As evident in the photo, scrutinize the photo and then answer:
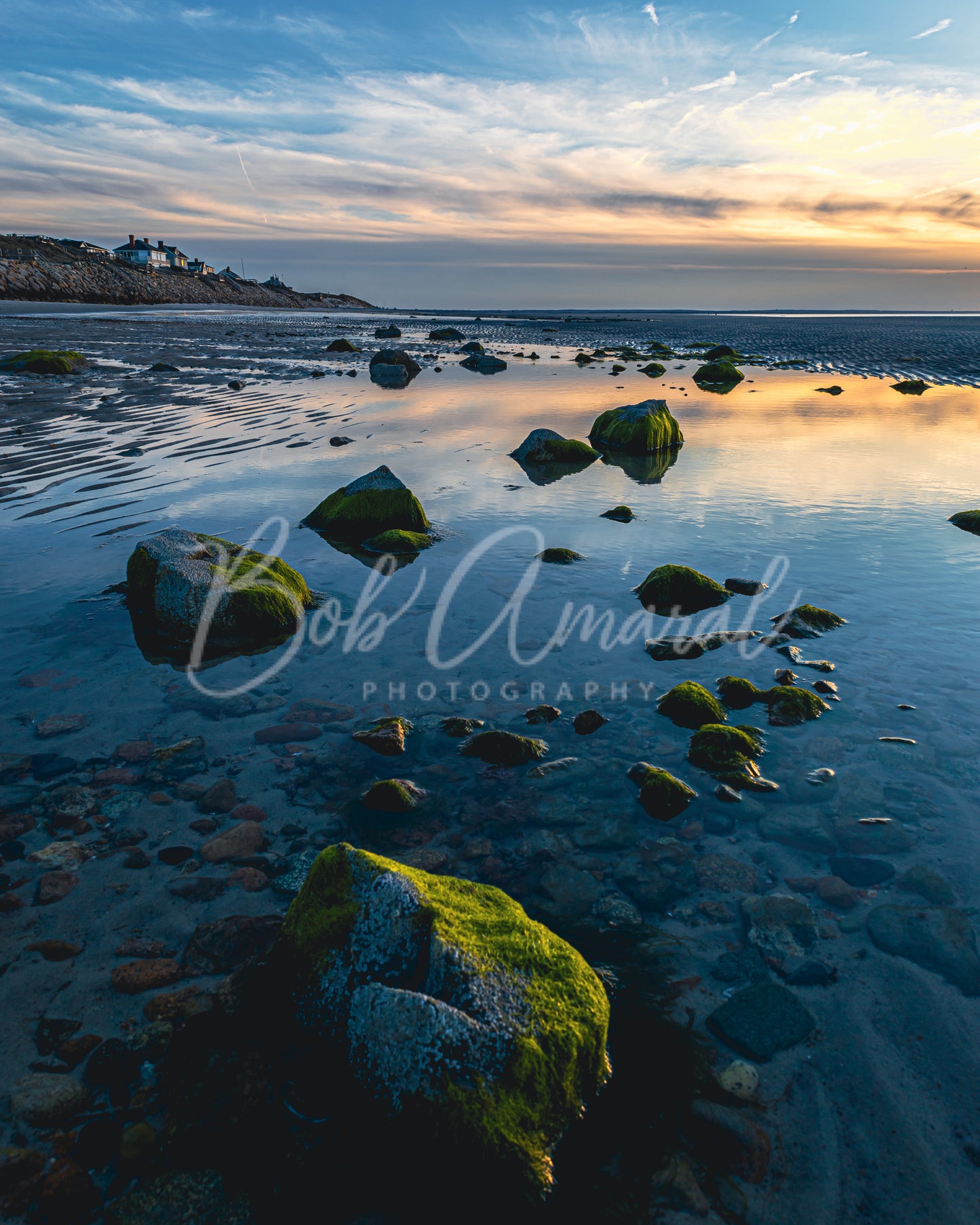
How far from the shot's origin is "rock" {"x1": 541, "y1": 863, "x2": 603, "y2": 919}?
454 centimetres

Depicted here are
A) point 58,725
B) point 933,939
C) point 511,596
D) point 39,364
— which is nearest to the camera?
point 933,939

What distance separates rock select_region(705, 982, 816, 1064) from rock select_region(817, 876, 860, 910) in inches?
34.5

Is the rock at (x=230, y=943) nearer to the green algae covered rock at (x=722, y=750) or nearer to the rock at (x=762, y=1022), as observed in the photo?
the rock at (x=762, y=1022)

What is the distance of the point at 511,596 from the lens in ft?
31.6

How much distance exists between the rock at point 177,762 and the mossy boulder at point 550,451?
13063 mm

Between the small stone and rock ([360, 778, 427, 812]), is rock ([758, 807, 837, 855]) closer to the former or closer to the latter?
rock ([360, 778, 427, 812])

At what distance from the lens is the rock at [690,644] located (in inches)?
313

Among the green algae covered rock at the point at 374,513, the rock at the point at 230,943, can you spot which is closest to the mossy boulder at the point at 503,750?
the rock at the point at 230,943

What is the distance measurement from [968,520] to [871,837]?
34.8 ft

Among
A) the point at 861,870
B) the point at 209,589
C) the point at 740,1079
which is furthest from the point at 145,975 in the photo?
the point at 209,589

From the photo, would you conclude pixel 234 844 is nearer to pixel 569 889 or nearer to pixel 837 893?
pixel 569 889

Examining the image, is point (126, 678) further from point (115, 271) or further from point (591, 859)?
point (115, 271)

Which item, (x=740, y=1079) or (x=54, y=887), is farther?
(x=54, y=887)

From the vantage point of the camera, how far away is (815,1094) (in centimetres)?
344
